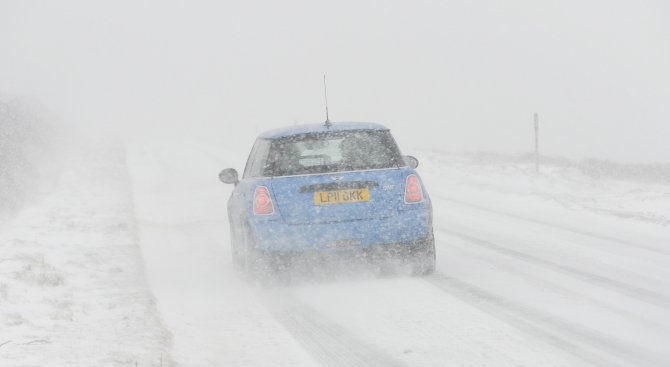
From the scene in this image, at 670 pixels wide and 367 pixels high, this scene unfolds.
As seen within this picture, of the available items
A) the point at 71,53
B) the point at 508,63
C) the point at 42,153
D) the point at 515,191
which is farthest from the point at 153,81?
the point at 515,191

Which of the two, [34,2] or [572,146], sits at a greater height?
[34,2]

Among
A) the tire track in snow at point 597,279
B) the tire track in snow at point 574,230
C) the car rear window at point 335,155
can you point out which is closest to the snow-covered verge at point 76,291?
the car rear window at point 335,155

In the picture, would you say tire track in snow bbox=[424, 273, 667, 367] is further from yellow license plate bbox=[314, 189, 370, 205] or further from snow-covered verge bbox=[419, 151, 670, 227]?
snow-covered verge bbox=[419, 151, 670, 227]

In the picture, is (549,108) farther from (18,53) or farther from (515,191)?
(18,53)

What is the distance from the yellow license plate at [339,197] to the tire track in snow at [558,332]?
44.6 inches

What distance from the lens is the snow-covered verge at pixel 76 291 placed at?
545 cm

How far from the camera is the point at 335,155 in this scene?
822cm

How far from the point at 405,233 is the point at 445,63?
92290 mm

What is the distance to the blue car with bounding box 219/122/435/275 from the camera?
770 centimetres

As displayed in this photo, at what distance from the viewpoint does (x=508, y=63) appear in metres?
95.5

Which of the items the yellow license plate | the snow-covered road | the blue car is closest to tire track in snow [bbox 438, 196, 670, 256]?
the snow-covered road

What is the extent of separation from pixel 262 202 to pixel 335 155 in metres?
0.90

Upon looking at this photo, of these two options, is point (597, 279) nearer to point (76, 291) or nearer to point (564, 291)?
point (564, 291)

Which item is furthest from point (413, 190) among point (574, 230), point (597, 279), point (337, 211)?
point (574, 230)
